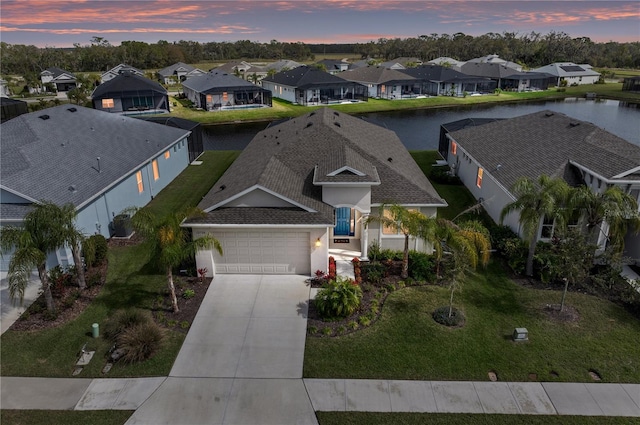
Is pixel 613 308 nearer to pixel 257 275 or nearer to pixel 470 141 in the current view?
pixel 257 275

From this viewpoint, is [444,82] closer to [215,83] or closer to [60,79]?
[215,83]

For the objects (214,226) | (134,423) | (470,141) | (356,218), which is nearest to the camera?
(134,423)

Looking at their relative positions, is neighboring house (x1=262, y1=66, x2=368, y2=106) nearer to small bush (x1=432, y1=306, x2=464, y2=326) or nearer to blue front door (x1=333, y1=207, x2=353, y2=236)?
blue front door (x1=333, y1=207, x2=353, y2=236)

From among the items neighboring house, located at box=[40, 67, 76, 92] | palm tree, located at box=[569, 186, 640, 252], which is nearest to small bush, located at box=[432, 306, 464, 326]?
palm tree, located at box=[569, 186, 640, 252]

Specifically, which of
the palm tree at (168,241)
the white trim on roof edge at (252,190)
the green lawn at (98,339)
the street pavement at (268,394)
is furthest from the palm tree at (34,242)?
the white trim on roof edge at (252,190)

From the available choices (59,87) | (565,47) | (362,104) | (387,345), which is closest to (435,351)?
(387,345)

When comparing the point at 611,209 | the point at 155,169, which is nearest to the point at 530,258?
the point at 611,209

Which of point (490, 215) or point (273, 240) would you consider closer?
point (273, 240)
